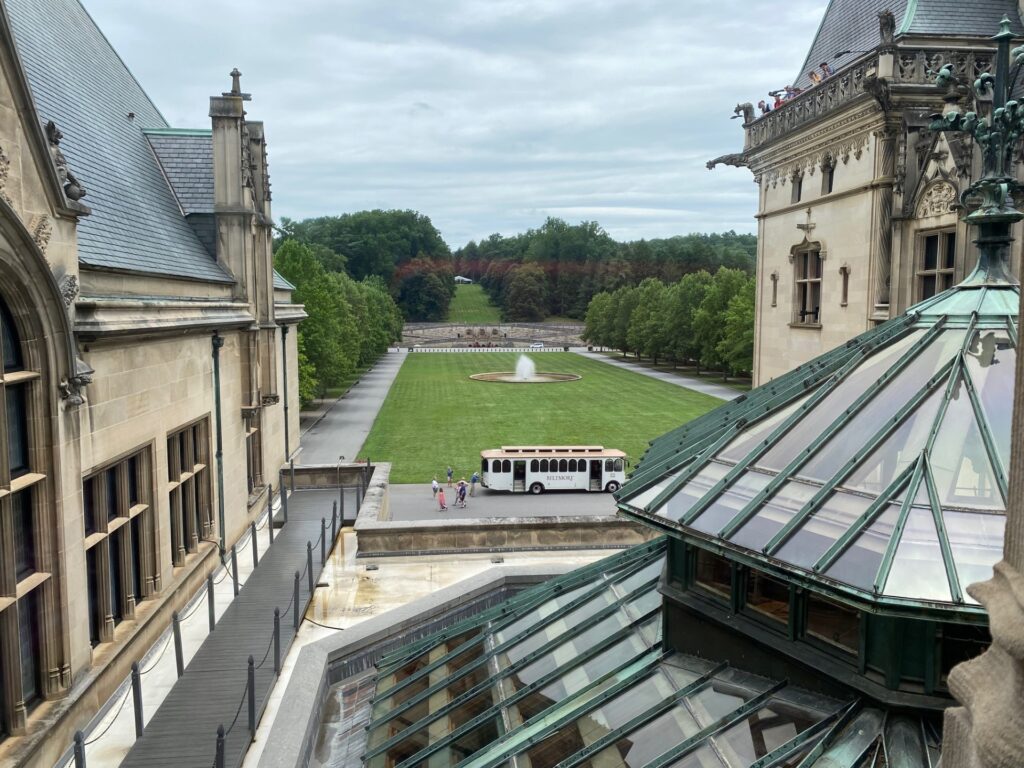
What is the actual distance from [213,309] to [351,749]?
39.6 ft

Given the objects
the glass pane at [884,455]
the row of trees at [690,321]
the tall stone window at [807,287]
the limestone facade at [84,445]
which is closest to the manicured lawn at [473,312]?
the row of trees at [690,321]

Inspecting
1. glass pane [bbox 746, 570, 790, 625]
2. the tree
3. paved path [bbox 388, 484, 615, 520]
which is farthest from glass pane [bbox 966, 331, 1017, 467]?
the tree

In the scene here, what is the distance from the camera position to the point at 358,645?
40.6 feet

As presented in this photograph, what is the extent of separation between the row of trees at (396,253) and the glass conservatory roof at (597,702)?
162 m

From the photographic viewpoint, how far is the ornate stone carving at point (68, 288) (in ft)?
36.0

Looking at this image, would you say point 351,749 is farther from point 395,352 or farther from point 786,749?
point 395,352

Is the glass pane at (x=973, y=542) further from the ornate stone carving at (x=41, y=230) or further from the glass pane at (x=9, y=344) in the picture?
the ornate stone carving at (x=41, y=230)

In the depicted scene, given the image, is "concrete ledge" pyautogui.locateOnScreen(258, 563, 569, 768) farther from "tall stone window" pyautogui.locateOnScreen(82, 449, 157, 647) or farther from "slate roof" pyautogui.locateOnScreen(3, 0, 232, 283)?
"slate roof" pyautogui.locateOnScreen(3, 0, 232, 283)

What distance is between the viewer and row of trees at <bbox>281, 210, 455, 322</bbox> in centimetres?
17688

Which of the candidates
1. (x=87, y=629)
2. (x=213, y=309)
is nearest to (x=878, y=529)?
(x=87, y=629)

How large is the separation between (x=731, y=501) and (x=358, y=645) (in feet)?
24.1

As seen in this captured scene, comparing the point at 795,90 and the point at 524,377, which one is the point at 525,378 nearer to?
the point at 524,377

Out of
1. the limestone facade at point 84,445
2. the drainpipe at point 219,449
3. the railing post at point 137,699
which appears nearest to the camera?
the limestone facade at point 84,445

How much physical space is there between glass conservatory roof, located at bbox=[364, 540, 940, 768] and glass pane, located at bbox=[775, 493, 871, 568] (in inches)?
47.7
